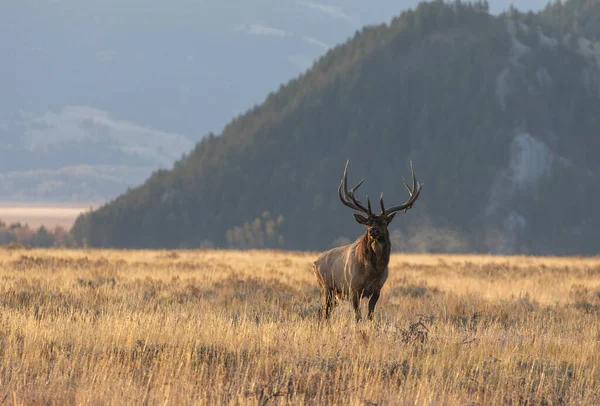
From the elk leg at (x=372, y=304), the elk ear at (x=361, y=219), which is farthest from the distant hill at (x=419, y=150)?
the elk ear at (x=361, y=219)

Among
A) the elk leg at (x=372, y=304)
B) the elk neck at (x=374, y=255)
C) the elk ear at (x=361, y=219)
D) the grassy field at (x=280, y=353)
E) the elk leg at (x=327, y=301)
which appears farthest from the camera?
the elk leg at (x=327, y=301)

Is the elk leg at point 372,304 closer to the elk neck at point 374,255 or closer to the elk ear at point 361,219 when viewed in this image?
the elk neck at point 374,255

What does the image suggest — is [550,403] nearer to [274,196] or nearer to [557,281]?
[557,281]

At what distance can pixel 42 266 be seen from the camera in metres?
25.0

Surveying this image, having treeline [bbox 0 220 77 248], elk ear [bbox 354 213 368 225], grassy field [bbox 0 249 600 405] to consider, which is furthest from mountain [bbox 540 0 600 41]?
elk ear [bbox 354 213 368 225]

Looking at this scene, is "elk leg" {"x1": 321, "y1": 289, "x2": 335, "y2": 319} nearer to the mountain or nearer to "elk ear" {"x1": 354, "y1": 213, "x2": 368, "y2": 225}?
"elk ear" {"x1": 354, "y1": 213, "x2": 368, "y2": 225}

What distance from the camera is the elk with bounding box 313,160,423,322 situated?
13469 millimetres

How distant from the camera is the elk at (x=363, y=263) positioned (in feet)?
44.2

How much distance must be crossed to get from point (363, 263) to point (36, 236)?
119m

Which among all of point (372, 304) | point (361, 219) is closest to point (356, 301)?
point (372, 304)

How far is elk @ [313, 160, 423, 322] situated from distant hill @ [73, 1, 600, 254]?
9836 cm

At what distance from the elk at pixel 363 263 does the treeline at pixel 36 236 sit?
10296 centimetres

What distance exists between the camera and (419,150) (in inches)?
5167

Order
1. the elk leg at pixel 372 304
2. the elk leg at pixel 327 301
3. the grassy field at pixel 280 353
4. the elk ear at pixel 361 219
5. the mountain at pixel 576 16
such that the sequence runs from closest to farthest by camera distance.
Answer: the grassy field at pixel 280 353 < the elk ear at pixel 361 219 < the elk leg at pixel 372 304 < the elk leg at pixel 327 301 < the mountain at pixel 576 16
